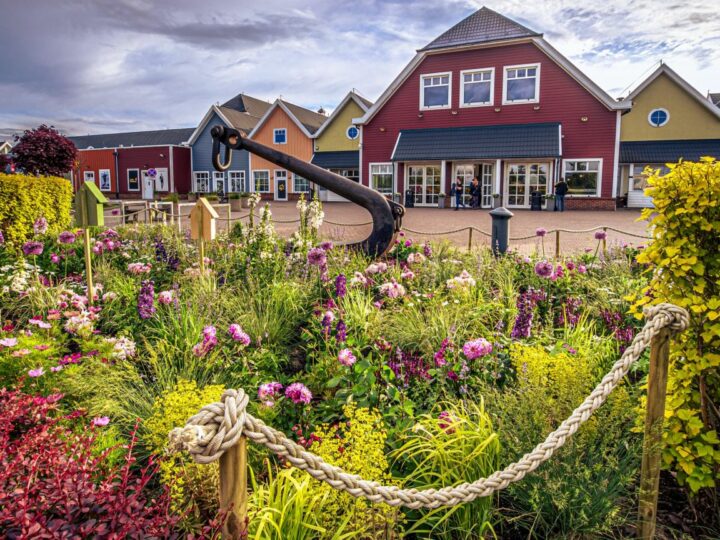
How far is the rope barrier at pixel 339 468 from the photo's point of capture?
4.42ft

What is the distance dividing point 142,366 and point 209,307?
2.28ft

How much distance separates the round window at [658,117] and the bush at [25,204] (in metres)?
27.2

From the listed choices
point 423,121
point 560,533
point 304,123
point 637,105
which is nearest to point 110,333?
point 560,533

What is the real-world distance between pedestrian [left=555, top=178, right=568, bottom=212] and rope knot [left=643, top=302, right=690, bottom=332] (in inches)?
848

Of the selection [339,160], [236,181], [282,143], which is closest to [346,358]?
[339,160]

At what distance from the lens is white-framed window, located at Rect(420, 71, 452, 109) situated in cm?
2533

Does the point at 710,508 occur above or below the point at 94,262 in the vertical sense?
below

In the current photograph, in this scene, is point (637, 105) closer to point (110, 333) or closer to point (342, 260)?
point (342, 260)

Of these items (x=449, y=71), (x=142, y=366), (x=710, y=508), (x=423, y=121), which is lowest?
(x=710, y=508)

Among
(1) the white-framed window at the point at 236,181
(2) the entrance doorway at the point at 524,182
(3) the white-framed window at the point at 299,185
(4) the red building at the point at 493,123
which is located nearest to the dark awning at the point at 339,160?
(3) the white-framed window at the point at 299,185

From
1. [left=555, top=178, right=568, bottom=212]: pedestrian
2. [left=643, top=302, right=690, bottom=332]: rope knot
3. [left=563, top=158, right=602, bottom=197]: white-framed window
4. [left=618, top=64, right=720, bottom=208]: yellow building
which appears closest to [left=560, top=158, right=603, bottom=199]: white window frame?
[left=563, top=158, right=602, bottom=197]: white-framed window

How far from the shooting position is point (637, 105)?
2698 centimetres

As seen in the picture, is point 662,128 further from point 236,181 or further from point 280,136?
point 236,181

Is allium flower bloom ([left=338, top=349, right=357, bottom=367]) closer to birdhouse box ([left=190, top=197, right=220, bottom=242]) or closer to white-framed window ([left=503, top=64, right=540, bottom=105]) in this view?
birdhouse box ([left=190, top=197, right=220, bottom=242])
